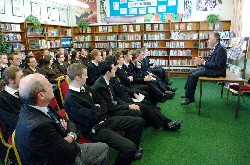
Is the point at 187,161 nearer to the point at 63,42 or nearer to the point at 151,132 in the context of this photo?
the point at 151,132

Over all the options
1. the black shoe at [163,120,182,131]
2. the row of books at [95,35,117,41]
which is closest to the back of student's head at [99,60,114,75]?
the black shoe at [163,120,182,131]

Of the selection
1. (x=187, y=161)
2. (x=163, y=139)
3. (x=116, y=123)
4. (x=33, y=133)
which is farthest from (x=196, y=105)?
(x=33, y=133)

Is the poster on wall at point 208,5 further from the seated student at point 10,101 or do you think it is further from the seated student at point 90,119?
the seated student at point 10,101

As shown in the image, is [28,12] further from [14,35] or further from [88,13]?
[88,13]

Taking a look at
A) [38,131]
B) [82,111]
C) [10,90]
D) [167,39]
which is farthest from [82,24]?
[38,131]

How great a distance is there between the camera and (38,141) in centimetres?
153

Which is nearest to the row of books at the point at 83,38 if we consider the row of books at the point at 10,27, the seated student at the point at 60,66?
the row of books at the point at 10,27

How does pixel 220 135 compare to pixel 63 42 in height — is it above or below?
below

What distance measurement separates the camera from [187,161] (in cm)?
288

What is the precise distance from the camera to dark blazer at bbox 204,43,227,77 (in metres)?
4.46

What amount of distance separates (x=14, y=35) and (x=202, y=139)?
703cm

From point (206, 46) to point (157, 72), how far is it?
3260 millimetres

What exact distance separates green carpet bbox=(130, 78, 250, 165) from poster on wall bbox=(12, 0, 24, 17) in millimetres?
6417

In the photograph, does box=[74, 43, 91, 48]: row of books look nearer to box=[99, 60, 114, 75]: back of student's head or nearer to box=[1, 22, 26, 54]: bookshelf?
box=[1, 22, 26, 54]: bookshelf
